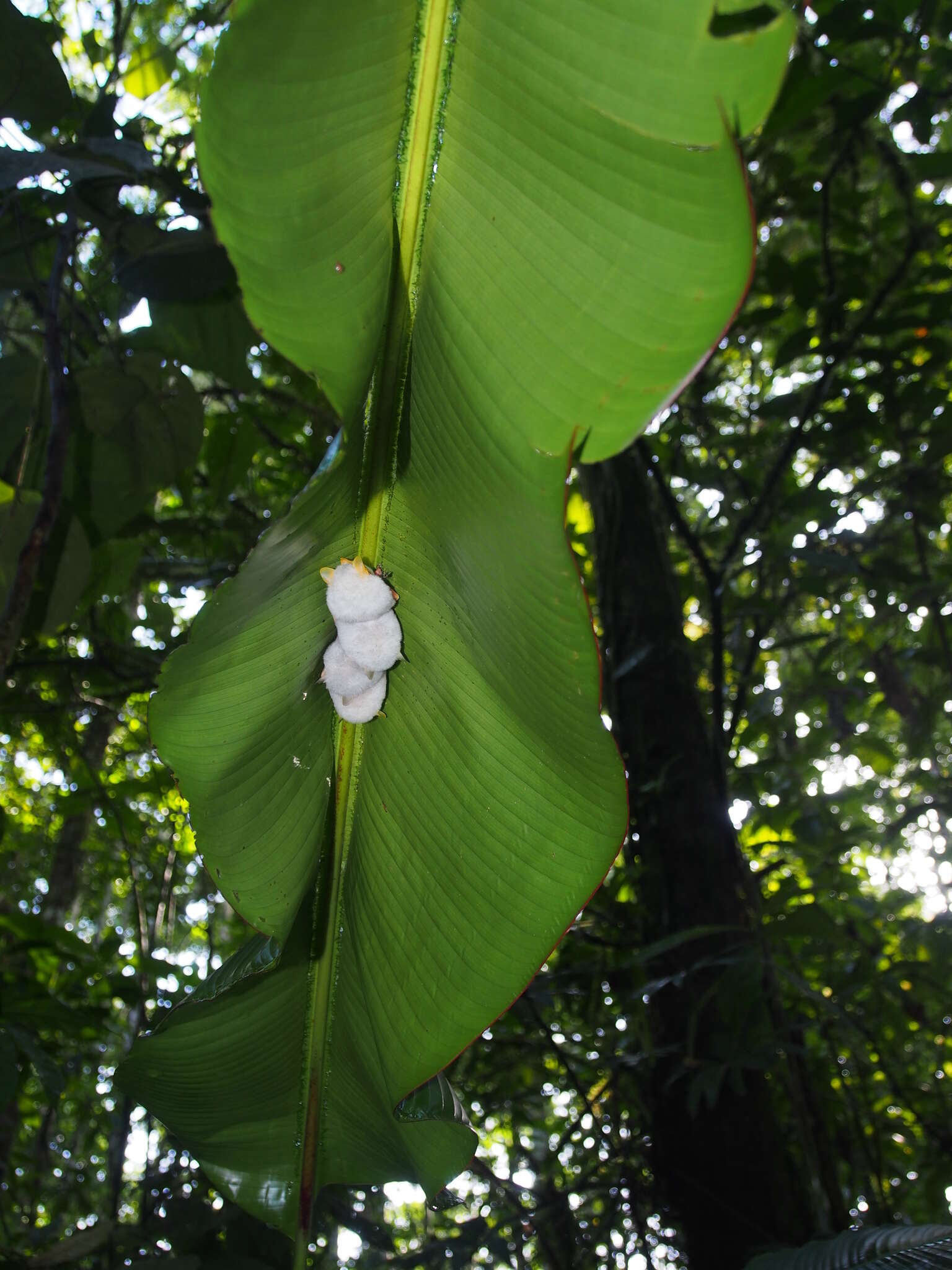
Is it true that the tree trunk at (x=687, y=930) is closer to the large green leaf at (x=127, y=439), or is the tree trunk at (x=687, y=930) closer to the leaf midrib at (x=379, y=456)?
the leaf midrib at (x=379, y=456)

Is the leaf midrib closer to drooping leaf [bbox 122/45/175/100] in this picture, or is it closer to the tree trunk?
the tree trunk

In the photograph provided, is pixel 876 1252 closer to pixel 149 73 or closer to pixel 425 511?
pixel 425 511

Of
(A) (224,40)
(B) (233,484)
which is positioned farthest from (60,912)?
(A) (224,40)

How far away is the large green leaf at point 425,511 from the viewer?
334 mm

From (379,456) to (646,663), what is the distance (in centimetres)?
121

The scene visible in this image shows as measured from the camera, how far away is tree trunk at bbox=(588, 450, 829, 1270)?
3.78 feet

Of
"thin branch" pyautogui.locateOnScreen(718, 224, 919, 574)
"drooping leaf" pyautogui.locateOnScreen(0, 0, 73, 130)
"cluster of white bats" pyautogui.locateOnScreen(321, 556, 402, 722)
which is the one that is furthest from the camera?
"thin branch" pyautogui.locateOnScreen(718, 224, 919, 574)

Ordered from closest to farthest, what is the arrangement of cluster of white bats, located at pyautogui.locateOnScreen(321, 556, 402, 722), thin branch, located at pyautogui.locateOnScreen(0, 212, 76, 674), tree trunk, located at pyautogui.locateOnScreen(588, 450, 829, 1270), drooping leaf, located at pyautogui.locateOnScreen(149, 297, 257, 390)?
cluster of white bats, located at pyautogui.locateOnScreen(321, 556, 402, 722)
thin branch, located at pyautogui.locateOnScreen(0, 212, 76, 674)
drooping leaf, located at pyautogui.locateOnScreen(149, 297, 257, 390)
tree trunk, located at pyautogui.locateOnScreen(588, 450, 829, 1270)

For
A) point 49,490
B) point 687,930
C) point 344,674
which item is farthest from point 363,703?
point 687,930

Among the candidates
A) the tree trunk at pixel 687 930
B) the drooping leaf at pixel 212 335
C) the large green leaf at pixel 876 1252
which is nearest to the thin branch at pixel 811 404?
the tree trunk at pixel 687 930

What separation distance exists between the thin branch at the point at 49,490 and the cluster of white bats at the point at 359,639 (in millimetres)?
337

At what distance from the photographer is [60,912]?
3.53m

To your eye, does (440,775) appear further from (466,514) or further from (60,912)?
Result: (60,912)

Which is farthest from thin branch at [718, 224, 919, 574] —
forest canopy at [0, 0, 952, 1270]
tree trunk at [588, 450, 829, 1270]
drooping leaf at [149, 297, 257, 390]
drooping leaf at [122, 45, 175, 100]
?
drooping leaf at [122, 45, 175, 100]
